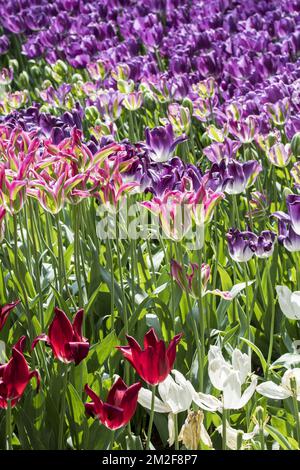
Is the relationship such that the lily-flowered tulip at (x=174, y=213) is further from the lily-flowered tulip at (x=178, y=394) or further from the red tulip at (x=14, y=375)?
the red tulip at (x=14, y=375)

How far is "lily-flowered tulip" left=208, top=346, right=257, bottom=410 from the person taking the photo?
1.74 metres

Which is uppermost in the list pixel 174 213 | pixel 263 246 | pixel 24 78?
pixel 24 78

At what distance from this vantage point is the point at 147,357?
65.9 inches

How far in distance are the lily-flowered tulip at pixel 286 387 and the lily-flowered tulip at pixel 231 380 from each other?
0.22ft

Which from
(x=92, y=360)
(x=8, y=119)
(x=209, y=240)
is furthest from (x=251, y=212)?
(x=8, y=119)

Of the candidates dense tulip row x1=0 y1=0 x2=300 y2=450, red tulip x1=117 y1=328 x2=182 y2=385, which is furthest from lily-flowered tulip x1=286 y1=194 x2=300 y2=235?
red tulip x1=117 y1=328 x2=182 y2=385

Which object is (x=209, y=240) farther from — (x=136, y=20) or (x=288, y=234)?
(x=136, y=20)

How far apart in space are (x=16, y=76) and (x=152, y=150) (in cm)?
354

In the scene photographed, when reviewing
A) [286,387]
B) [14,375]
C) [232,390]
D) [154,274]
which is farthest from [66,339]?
[154,274]

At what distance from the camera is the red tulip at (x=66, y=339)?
1.78 metres

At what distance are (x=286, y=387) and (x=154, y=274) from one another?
104 centimetres

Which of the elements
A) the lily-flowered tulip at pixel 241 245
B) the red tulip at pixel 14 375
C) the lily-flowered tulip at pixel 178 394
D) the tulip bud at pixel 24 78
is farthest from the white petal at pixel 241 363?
the tulip bud at pixel 24 78

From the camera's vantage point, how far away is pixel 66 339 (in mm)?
1805

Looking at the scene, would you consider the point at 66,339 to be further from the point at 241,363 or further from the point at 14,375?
the point at 241,363
